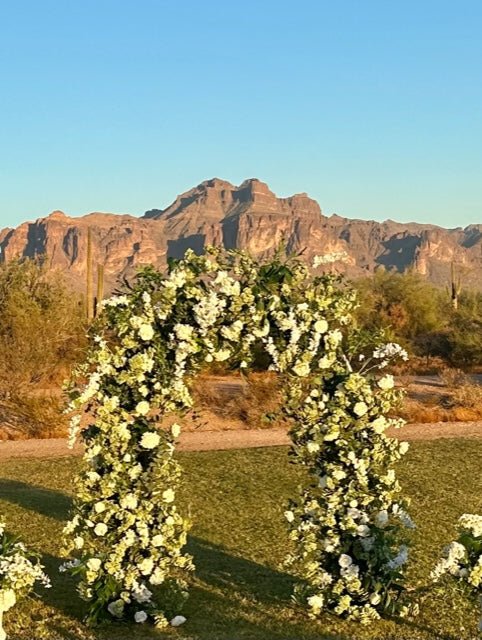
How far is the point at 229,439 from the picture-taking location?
1717 cm

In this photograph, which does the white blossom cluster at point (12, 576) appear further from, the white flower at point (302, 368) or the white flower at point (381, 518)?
the white flower at point (381, 518)

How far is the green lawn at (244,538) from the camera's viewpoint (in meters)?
6.37

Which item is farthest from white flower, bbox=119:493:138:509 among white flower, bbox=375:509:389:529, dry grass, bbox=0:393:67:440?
dry grass, bbox=0:393:67:440

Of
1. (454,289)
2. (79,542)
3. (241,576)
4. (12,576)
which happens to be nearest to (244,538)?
(241,576)

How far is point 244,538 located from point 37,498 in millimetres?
3449

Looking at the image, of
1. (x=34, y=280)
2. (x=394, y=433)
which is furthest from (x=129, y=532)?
(x=34, y=280)

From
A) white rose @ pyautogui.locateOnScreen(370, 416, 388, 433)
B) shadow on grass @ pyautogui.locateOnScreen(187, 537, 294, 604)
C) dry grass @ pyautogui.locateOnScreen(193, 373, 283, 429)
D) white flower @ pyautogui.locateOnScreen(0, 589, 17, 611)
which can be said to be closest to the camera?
white flower @ pyautogui.locateOnScreen(0, 589, 17, 611)

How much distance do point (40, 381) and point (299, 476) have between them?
946 centimetres

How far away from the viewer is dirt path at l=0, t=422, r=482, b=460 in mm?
15875

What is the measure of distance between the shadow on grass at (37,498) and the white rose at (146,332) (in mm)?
4604

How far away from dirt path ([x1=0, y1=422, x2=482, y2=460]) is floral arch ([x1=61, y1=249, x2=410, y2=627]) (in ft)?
29.4

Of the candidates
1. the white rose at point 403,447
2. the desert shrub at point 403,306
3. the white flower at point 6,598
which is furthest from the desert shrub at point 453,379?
the white flower at point 6,598

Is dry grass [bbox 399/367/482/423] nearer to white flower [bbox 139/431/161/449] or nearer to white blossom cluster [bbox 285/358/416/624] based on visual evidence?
white blossom cluster [bbox 285/358/416/624]

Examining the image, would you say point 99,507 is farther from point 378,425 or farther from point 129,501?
point 378,425
